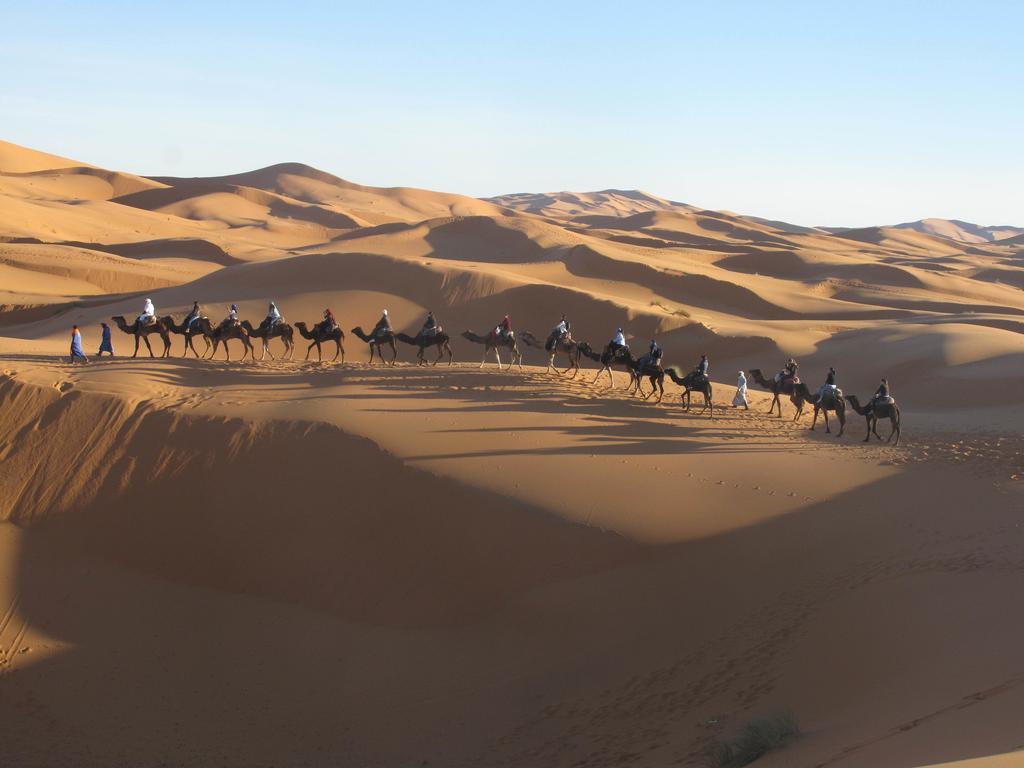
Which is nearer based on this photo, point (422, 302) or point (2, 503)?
point (2, 503)

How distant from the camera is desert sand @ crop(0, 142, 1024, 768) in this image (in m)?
9.72

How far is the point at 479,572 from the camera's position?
42.1 ft

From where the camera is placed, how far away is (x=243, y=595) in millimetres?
13555

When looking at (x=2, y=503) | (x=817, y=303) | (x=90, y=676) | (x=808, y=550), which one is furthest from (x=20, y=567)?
(x=817, y=303)

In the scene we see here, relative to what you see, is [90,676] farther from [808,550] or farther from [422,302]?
[422,302]

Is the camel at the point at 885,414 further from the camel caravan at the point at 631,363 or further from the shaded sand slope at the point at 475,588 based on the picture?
the shaded sand slope at the point at 475,588

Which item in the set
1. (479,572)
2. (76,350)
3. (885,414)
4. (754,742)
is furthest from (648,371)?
(754,742)

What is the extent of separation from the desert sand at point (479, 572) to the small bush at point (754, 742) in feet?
0.51

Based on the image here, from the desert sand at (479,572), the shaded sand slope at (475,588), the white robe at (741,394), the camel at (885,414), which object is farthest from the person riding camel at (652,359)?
the camel at (885,414)

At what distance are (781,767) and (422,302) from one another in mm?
32354

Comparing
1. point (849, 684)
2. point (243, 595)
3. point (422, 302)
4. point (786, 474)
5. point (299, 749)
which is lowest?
point (299, 749)

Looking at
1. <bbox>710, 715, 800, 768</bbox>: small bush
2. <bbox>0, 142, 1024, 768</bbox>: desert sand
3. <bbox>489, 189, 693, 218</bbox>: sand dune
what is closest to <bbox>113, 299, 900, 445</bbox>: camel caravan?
<bbox>0, 142, 1024, 768</bbox>: desert sand

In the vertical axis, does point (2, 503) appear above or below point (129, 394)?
below

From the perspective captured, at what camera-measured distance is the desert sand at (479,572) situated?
9719mm
